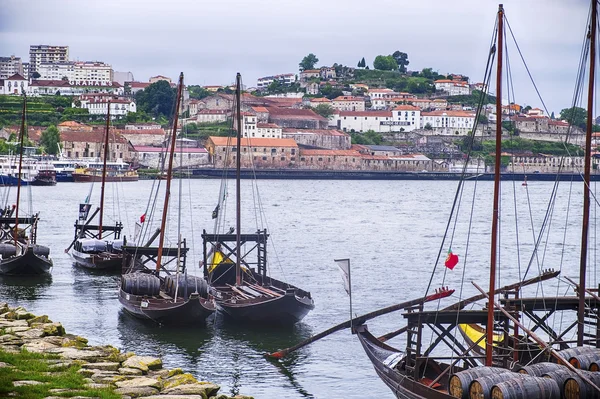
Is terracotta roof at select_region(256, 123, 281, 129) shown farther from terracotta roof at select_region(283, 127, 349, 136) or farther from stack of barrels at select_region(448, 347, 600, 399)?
stack of barrels at select_region(448, 347, 600, 399)

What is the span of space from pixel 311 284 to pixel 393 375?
20100mm

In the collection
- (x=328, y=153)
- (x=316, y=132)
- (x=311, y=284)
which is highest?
(x=316, y=132)

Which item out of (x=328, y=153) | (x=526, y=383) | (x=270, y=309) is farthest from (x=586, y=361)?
(x=328, y=153)

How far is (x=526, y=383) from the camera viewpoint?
15.4 metres

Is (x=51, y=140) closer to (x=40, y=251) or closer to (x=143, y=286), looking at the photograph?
(x=40, y=251)

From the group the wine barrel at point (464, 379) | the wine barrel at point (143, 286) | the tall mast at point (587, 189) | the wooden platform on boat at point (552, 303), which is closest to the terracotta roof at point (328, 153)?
the wine barrel at point (143, 286)

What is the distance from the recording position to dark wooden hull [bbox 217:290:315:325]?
26.5 m

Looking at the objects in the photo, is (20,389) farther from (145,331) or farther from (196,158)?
(196,158)

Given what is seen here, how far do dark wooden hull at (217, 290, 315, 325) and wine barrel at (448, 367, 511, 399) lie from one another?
10.8 meters

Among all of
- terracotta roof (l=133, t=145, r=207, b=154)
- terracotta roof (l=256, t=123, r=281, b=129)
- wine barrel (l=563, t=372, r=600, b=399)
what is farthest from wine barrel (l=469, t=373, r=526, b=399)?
terracotta roof (l=256, t=123, r=281, b=129)

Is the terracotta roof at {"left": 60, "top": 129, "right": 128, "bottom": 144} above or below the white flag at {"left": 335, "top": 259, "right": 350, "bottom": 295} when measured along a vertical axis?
above

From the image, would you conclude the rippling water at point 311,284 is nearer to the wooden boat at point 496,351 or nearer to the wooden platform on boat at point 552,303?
the wooden boat at point 496,351

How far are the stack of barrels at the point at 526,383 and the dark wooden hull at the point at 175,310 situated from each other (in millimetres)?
11107

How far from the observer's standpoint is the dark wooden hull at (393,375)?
A: 17.0m
